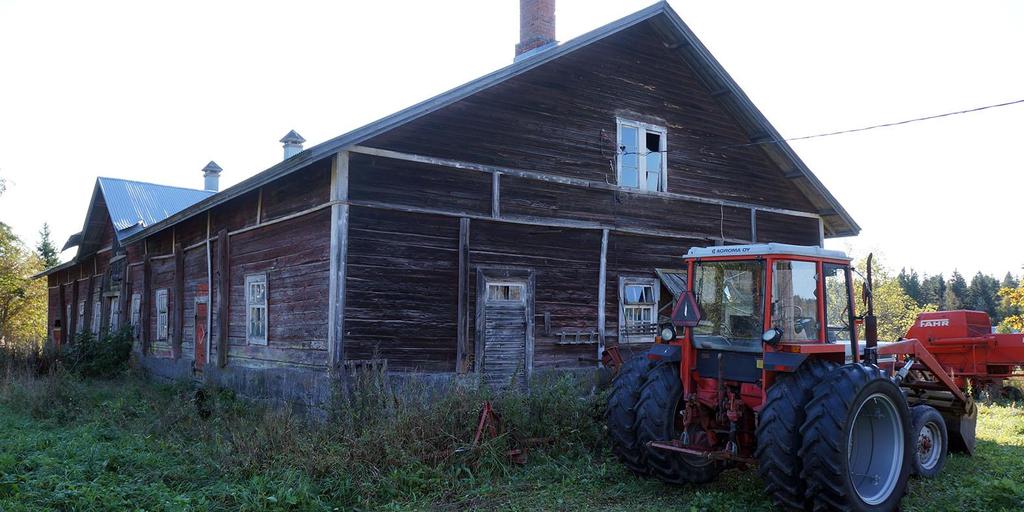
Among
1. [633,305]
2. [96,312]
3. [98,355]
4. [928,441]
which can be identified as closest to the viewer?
[928,441]

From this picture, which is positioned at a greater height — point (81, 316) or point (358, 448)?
point (81, 316)

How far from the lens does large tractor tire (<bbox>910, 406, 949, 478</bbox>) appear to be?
736 cm

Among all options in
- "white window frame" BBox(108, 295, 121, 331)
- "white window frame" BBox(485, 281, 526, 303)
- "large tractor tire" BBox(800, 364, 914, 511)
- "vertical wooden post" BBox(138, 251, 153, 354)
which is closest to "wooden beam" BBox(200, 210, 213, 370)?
"vertical wooden post" BBox(138, 251, 153, 354)

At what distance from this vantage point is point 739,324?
22.0 ft

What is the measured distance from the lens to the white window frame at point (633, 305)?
12.8m

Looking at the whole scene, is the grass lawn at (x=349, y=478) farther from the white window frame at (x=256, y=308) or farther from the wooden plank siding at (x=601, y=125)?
the wooden plank siding at (x=601, y=125)

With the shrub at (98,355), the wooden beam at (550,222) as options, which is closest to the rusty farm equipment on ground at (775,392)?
the wooden beam at (550,222)

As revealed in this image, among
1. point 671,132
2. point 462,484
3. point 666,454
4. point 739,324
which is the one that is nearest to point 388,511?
point 462,484

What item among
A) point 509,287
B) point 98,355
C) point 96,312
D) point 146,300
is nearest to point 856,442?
point 509,287

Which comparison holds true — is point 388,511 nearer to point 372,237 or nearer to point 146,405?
point 372,237

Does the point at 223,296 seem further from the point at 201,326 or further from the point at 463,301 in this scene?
the point at 463,301

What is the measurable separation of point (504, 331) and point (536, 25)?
639cm

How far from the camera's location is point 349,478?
6.85m

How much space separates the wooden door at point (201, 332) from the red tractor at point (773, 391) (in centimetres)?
1040
